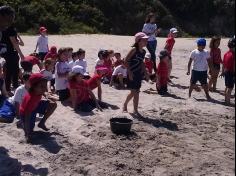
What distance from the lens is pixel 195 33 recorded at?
39.2 meters

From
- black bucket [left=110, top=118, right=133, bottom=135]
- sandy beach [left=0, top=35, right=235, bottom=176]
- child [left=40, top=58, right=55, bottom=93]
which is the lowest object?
sandy beach [left=0, top=35, right=235, bottom=176]

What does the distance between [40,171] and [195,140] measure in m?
2.69

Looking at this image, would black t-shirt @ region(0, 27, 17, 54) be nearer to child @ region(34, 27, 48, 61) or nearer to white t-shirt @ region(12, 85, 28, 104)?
white t-shirt @ region(12, 85, 28, 104)

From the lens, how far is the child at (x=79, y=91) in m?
9.35

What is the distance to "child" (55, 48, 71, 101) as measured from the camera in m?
9.73

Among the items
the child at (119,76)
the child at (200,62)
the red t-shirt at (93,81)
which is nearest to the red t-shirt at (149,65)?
the child at (119,76)

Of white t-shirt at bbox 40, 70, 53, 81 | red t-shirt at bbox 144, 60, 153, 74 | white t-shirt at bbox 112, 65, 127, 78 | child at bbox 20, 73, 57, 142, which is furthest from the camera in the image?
red t-shirt at bbox 144, 60, 153, 74

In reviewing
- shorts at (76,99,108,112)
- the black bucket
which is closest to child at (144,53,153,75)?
shorts at (76,99,108,112)

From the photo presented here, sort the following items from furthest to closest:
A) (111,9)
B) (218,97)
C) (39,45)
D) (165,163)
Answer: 1. (111,9)
2. (39,45)
3. (218,97)
4. (165,163)

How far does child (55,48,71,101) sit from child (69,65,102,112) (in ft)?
1.22

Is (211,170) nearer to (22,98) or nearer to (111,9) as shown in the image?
(22,98)

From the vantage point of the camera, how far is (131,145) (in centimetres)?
787

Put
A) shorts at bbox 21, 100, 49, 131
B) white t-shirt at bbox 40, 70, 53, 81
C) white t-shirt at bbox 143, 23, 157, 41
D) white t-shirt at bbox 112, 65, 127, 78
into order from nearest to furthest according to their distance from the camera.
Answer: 1. shorts at bbox 21, 100, 49, 131
2. white t-shirt at bbox 40, 70, 53, 81
3. white t-shirt at bbox 112, 65, 127, 78
4. white t-shirt at bbox 143, 23, 157, 41

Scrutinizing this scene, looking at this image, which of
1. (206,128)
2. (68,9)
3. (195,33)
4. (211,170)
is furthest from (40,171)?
(195,33)
